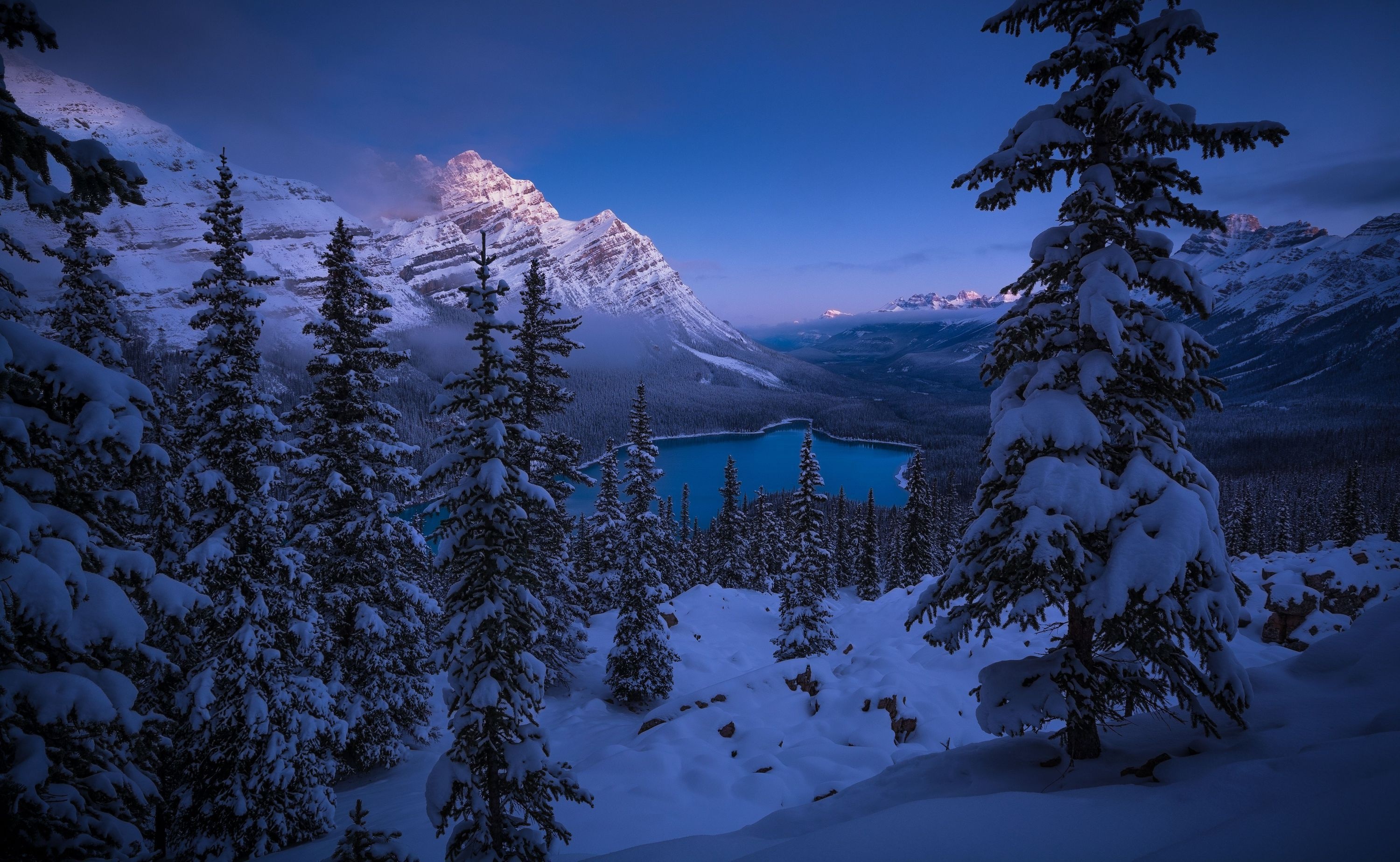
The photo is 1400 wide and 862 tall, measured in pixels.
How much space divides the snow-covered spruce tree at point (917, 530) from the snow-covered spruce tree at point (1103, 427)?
130 ft

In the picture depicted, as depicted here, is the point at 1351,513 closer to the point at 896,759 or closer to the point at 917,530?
the point at 917,530

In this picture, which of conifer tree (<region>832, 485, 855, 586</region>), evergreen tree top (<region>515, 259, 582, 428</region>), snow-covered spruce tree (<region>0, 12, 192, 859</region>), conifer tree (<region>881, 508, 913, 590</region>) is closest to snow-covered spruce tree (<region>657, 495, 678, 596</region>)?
evergreen tree top (<region>515, 259, 582, 428</region>)

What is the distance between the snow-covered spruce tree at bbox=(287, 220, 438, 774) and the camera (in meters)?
13.2

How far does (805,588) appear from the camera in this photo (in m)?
25.5

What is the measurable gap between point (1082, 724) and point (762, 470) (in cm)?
14883

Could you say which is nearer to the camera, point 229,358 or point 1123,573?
point 1123,573

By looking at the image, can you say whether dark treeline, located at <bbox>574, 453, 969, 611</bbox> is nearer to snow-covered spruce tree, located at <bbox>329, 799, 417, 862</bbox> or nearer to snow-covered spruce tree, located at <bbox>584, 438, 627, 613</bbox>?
snow-covered spruce tree, located at <bbox>584, 438, 627, 613</bbox>

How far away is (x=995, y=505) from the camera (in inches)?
245

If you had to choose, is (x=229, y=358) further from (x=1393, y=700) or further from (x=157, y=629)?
(x=1393, y=700)

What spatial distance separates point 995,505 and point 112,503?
395 inches

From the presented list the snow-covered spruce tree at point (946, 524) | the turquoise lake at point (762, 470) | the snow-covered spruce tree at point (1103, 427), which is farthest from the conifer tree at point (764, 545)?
the snow-covered spruce tree at point (1103, 427)

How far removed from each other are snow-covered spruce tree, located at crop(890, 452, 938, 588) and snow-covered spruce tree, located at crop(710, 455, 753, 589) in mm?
14634

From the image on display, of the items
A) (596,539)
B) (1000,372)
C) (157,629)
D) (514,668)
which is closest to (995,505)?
(1000,372)

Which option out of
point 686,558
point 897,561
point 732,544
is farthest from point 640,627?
point 897,561
